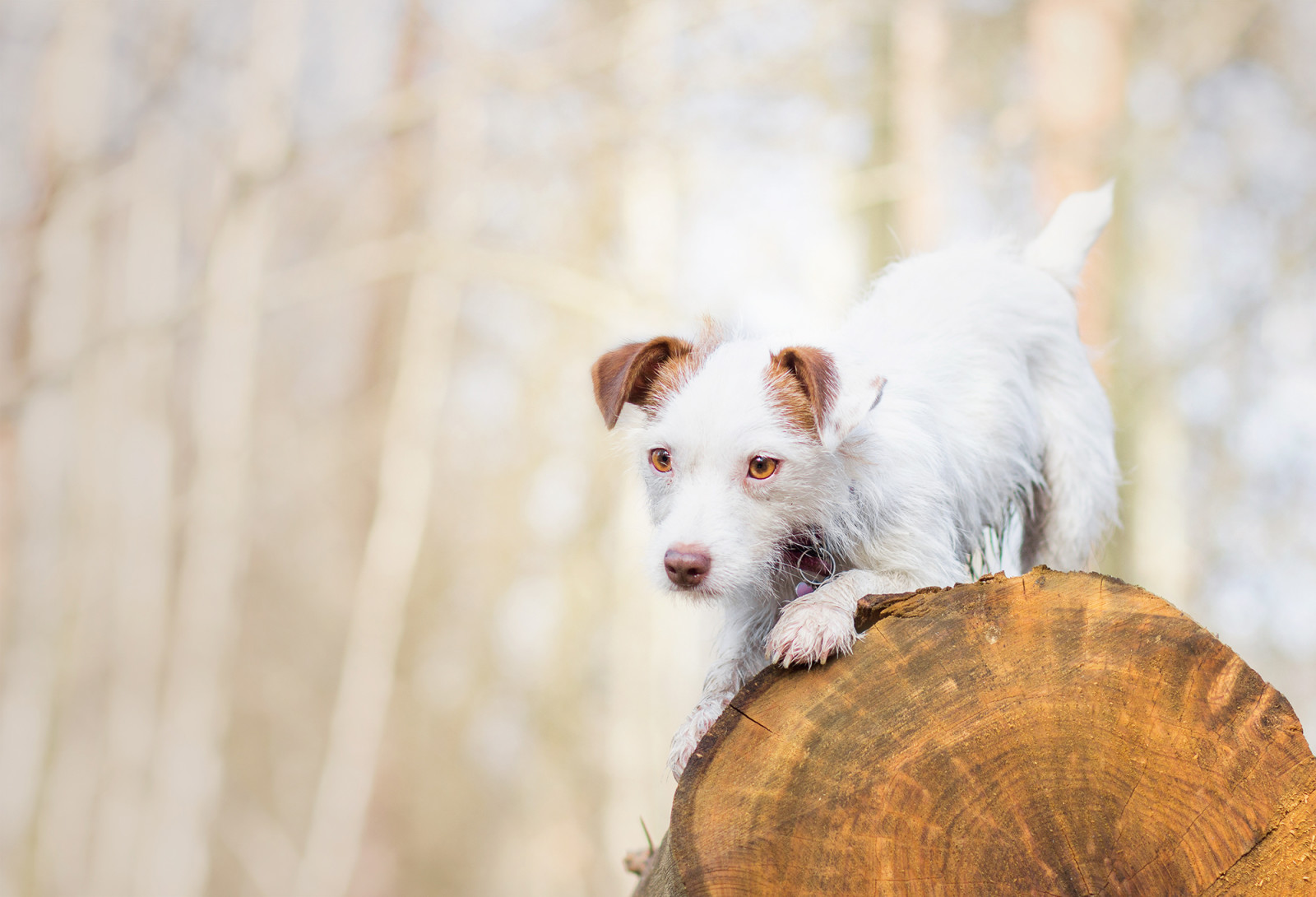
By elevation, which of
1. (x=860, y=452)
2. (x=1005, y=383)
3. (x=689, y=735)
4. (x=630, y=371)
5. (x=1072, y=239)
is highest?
(x=1072, y=239)

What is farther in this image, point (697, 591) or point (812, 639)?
point (697, 591)

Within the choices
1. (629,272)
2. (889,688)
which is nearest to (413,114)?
(629,272)

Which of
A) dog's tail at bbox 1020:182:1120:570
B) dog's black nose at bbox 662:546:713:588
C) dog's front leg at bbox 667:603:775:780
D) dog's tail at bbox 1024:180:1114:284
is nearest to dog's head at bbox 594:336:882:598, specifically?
dog's black nose at bbox 662:546:713:588

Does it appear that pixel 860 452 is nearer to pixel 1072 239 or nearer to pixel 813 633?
pixel 813 633

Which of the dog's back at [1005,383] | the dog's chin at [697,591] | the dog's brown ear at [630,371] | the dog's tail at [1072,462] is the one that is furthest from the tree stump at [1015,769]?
the dog's tail at [1072,462]

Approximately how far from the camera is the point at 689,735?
8.89ft

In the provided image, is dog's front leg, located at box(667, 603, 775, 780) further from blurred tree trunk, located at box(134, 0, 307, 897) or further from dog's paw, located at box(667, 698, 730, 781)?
blurred tree trunk, located at box(134, 0, 307, 897)

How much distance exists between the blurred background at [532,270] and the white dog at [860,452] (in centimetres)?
505

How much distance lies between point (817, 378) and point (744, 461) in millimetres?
301

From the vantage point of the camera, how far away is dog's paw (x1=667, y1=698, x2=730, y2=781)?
8.75ft

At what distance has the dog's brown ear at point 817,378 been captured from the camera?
105 inches

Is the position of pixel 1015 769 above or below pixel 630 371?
below

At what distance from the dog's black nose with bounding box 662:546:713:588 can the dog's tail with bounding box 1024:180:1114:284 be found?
2.37m

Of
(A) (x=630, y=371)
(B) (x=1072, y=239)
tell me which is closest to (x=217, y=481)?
(A) (x=630, y=371)
